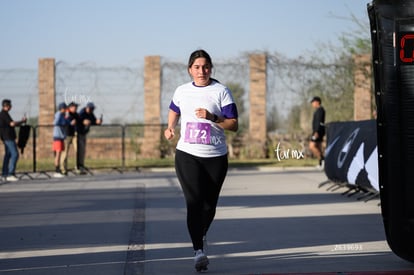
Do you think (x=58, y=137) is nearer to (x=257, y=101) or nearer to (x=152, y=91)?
(x=152, y=91)

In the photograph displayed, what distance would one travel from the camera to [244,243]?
950 centimetres

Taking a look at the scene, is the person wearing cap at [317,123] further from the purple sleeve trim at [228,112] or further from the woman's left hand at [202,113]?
the woman's left hand at [202,113]

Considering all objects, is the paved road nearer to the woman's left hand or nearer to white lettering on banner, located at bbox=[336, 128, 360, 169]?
white lettering on banner, located at bbox=[336, 128, 360, 169]

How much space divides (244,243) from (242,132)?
19.7m

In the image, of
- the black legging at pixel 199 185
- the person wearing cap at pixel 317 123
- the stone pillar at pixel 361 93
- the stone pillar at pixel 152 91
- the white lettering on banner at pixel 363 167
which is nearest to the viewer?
the black legging at pixel 199 185

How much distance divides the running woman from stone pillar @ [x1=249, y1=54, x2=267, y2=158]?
20484mm

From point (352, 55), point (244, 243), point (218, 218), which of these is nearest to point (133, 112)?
point (352, 55)

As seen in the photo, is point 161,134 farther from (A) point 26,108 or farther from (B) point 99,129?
(A) point 26,108

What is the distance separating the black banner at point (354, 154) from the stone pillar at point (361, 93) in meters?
11.2

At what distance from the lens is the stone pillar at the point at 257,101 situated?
28.6 metres

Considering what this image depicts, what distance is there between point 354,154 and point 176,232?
4951 mm

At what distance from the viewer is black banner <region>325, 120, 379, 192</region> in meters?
13.6

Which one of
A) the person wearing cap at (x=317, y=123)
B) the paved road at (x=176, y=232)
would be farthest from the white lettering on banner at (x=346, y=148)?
the person wearing cap at (x=317, y=123)

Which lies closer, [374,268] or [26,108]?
[374,268]
